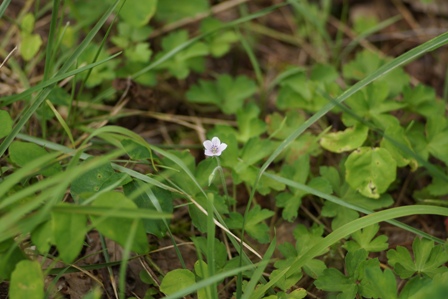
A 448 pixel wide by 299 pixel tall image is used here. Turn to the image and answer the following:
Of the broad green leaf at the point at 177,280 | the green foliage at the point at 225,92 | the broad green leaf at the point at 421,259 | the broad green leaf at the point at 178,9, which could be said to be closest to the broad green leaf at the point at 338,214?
the broad green leaf at the point at 421,259

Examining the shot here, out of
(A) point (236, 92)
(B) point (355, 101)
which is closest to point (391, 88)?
(B) point (355, 101)

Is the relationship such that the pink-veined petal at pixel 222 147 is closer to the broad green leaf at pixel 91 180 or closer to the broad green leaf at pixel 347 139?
the broad green leaf at pixel 91 180

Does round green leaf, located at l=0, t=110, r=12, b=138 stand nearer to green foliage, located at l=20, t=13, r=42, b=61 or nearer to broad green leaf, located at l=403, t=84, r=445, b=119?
green foliage, located at l=20, t=13, r=42, b=61

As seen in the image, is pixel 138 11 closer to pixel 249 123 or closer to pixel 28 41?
pixel 28 41

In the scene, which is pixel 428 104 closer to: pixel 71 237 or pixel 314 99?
pixel 314 99

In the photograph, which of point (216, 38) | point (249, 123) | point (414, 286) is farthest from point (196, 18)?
point (414, 286)

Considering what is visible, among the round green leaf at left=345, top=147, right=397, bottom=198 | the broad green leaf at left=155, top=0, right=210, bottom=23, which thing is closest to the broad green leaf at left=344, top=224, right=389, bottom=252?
the round green leaf at left=345, top=147, right=397, bottom=198
